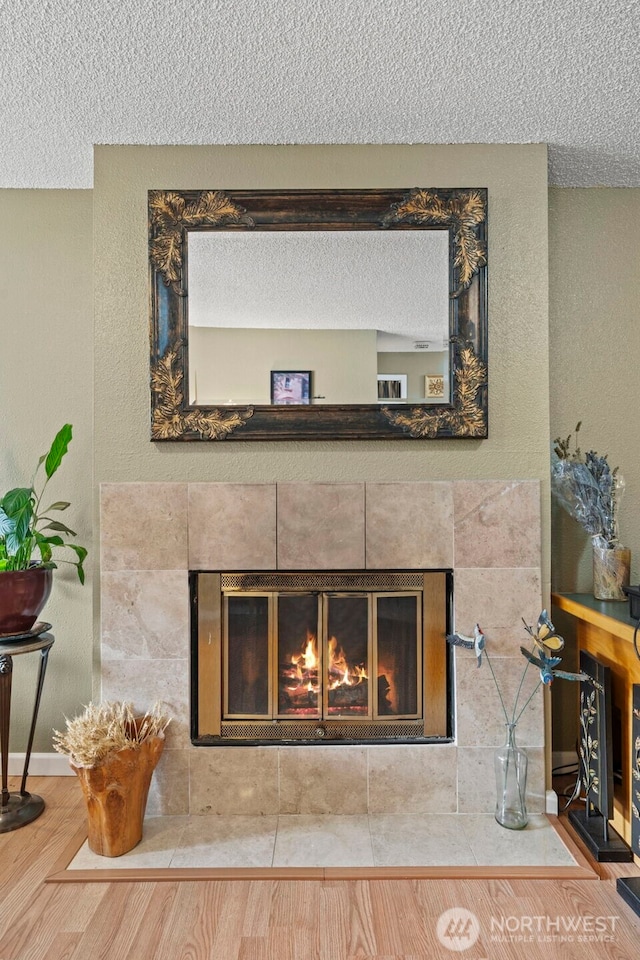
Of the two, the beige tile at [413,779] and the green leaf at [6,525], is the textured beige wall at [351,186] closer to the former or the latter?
the green leaf at [6,525]

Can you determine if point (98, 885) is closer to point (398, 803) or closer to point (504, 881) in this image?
point (398, 803)

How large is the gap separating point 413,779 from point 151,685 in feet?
3.45

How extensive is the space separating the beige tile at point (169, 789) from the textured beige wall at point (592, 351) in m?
1.71

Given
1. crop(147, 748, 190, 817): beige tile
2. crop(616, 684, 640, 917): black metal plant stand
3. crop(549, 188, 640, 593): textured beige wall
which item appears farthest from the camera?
crop(549, 188, 640, 593): textured beige wall

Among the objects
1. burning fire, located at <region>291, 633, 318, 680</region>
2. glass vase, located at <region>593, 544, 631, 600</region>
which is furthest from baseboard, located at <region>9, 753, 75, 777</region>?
glass vase, located at <region>593, 544, 631, 600</region>

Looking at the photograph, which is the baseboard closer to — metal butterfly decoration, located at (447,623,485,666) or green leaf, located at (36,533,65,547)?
green leaf, located at (36,533,65,547)

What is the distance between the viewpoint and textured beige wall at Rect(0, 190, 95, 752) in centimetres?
272

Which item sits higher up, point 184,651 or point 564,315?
point 564,315

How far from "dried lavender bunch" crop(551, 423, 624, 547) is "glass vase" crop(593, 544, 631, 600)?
3 centimetres

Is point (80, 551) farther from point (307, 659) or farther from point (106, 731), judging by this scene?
point (307, 659)

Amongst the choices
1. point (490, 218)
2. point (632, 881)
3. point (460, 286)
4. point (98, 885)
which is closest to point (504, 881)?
point (632, 881)

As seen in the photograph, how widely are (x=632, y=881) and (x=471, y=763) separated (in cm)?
61

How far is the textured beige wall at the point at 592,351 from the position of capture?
2684mm

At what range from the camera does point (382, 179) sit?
7.88ft
